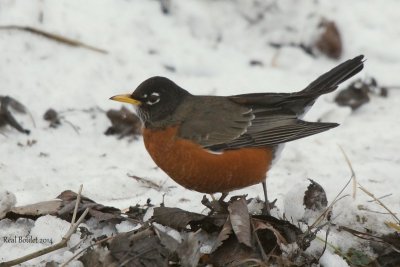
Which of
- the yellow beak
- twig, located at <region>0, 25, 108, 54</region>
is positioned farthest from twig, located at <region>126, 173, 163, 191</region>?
twig, located at <region>0, 25, 108, 54</region>

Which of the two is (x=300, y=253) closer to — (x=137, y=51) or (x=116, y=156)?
(x=116, y=156)

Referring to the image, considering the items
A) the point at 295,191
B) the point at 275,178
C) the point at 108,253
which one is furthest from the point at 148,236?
the point at 275,178

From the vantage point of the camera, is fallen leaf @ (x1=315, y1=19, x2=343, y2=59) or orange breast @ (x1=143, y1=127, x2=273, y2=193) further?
fallen leaf @ (x1=315, y1=19, x2=343, y2=59)

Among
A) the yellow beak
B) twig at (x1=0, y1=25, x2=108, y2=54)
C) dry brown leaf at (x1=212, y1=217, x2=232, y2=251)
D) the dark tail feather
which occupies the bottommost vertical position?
dry brown leaf at (x1=212, y1=217, x2=232, y2=251)

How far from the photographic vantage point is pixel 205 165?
440cm

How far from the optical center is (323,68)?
711 cm

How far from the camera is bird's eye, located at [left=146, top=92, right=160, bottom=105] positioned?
484cm

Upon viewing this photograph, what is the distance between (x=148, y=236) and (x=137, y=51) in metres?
3.59

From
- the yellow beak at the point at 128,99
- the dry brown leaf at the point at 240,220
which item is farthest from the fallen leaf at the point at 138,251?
the yellow beak at the point at 128,99

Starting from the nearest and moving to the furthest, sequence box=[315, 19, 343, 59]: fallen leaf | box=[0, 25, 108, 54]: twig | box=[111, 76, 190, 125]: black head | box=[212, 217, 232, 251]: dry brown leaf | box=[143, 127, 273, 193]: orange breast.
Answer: box=[212, 217, 232, 251]: dry brown leaf, box=[143, 127, 273, 193]: orange breast, box=[111, 76, 190, 125]: black head, box=[0, 25, 108, 54]: twig, box=[315, 19, 343, 59]: fallen leaf

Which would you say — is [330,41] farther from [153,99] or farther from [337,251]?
[337,251]

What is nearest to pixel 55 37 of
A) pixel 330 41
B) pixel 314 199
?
pixel 330 41

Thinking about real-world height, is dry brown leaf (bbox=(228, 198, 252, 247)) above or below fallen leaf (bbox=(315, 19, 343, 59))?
below

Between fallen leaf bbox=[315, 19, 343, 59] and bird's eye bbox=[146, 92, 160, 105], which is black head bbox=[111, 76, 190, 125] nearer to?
bird's eye bbox=[146, 92, 160, 105]
